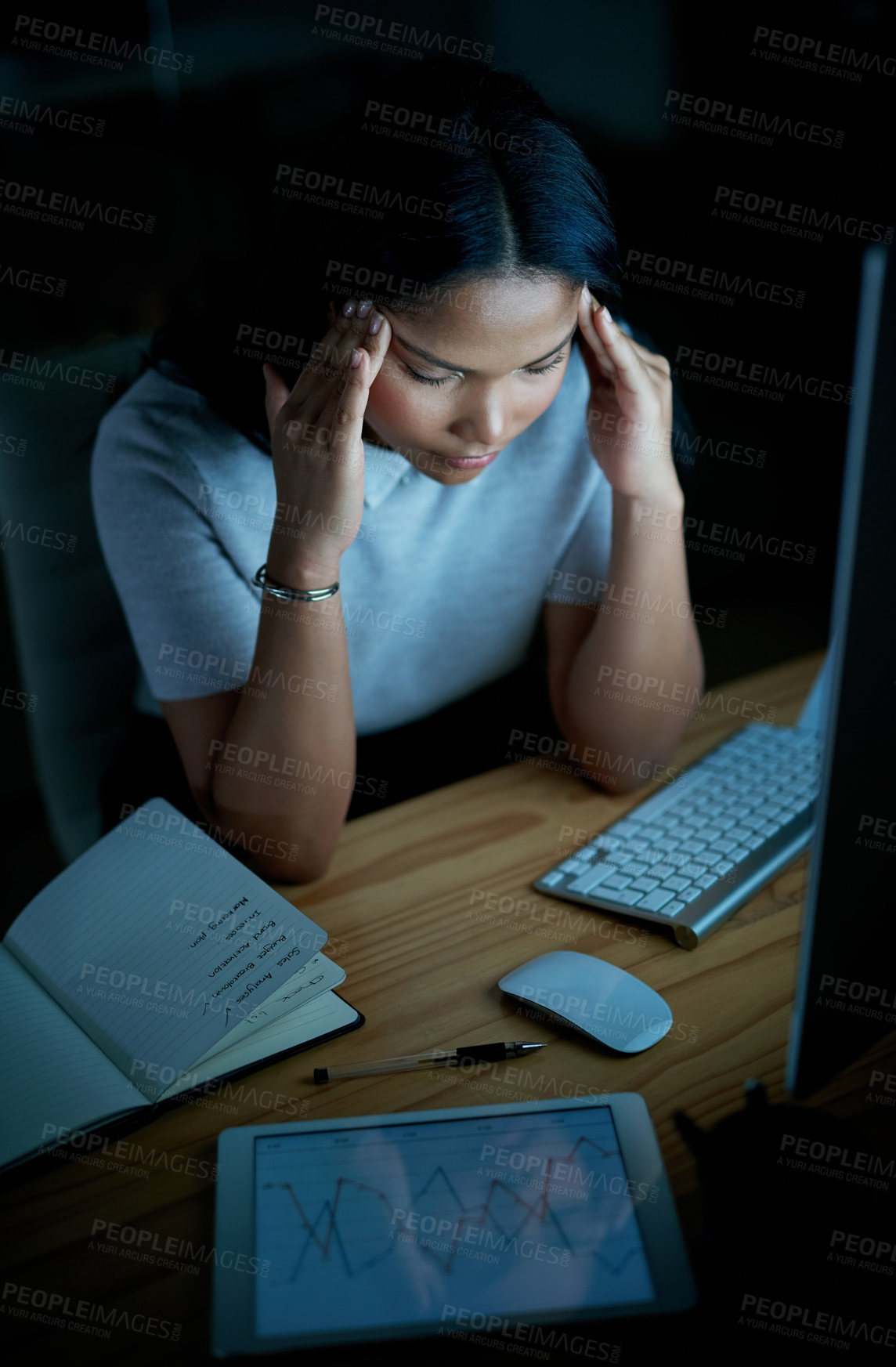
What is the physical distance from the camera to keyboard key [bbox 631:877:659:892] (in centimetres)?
95

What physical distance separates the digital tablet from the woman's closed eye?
68 cm

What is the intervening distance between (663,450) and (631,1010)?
69 cm

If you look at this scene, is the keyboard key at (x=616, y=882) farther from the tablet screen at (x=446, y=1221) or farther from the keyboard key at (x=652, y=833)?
the tablet screen at (x=446, y=1221)

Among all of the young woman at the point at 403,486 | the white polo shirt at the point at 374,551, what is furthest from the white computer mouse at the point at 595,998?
the white polo shirt at the point at 374,551

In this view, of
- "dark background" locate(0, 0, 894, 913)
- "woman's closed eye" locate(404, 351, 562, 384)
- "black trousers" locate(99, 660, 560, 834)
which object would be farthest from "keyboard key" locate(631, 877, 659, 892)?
"dark background" locate(0, 0, 894, 913)

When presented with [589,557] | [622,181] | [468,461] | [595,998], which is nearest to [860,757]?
[595,998]

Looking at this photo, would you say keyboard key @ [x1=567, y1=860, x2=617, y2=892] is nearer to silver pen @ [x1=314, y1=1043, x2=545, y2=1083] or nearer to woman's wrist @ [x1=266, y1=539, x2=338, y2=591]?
silver pen @ [x1=314, y1=1043, x2=545, y2=1083]

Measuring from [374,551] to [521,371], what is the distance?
36 cm

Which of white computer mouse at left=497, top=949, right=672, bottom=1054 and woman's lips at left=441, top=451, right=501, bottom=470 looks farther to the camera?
woman's lips at left=441, top=451, right=501, bottom=470

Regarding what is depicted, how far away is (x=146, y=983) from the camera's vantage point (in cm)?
81

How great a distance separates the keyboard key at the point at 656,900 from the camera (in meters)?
0.92

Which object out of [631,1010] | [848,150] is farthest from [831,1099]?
[848,150]

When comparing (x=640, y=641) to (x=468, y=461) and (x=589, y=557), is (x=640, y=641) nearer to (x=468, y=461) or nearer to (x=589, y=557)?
(x=589, y=557)

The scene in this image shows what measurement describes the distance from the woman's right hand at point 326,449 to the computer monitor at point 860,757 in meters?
0.55
